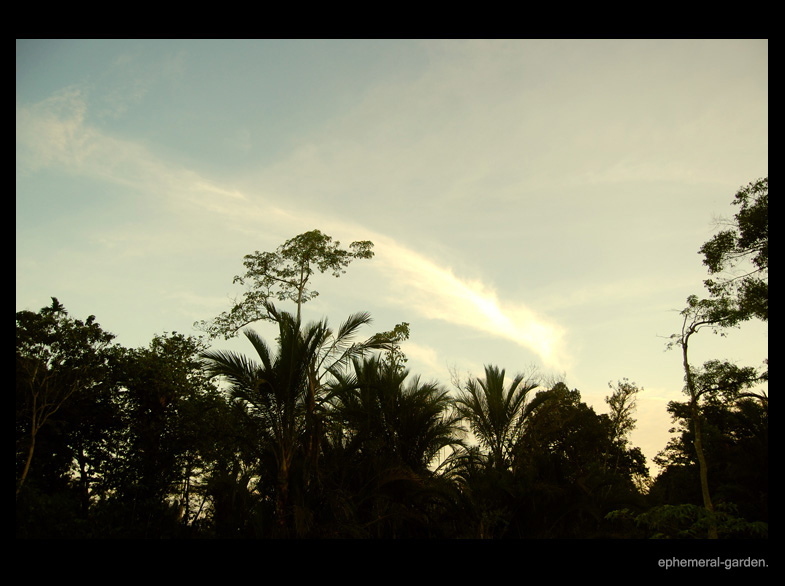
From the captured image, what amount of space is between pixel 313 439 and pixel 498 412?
7309 millimetres

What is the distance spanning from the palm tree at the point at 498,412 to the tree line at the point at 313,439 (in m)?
0.05

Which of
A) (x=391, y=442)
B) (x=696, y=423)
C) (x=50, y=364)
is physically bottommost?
(x=391, y=442)

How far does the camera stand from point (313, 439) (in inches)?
431

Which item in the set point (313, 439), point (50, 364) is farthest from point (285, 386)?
point (50, 364)

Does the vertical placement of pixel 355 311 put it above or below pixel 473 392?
above

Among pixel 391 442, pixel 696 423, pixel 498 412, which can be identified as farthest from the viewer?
pixel 498 412

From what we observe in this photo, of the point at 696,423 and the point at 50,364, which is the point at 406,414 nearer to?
the point at 696,423

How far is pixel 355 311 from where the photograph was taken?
424 inches

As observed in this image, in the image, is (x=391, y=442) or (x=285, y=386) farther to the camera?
(x=391, y=442)

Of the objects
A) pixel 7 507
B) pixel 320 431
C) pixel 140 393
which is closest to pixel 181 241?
pixel 320 431

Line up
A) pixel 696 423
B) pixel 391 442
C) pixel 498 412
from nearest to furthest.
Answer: pixel 696 423 → pixel 391 442 → pixel 498 412

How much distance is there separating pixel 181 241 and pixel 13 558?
10.1 metres

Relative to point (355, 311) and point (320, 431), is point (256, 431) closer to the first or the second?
point (320, 431)

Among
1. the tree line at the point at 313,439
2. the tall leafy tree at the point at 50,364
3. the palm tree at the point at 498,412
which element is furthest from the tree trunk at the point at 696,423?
the tall leafy tree at the point at 50,364
